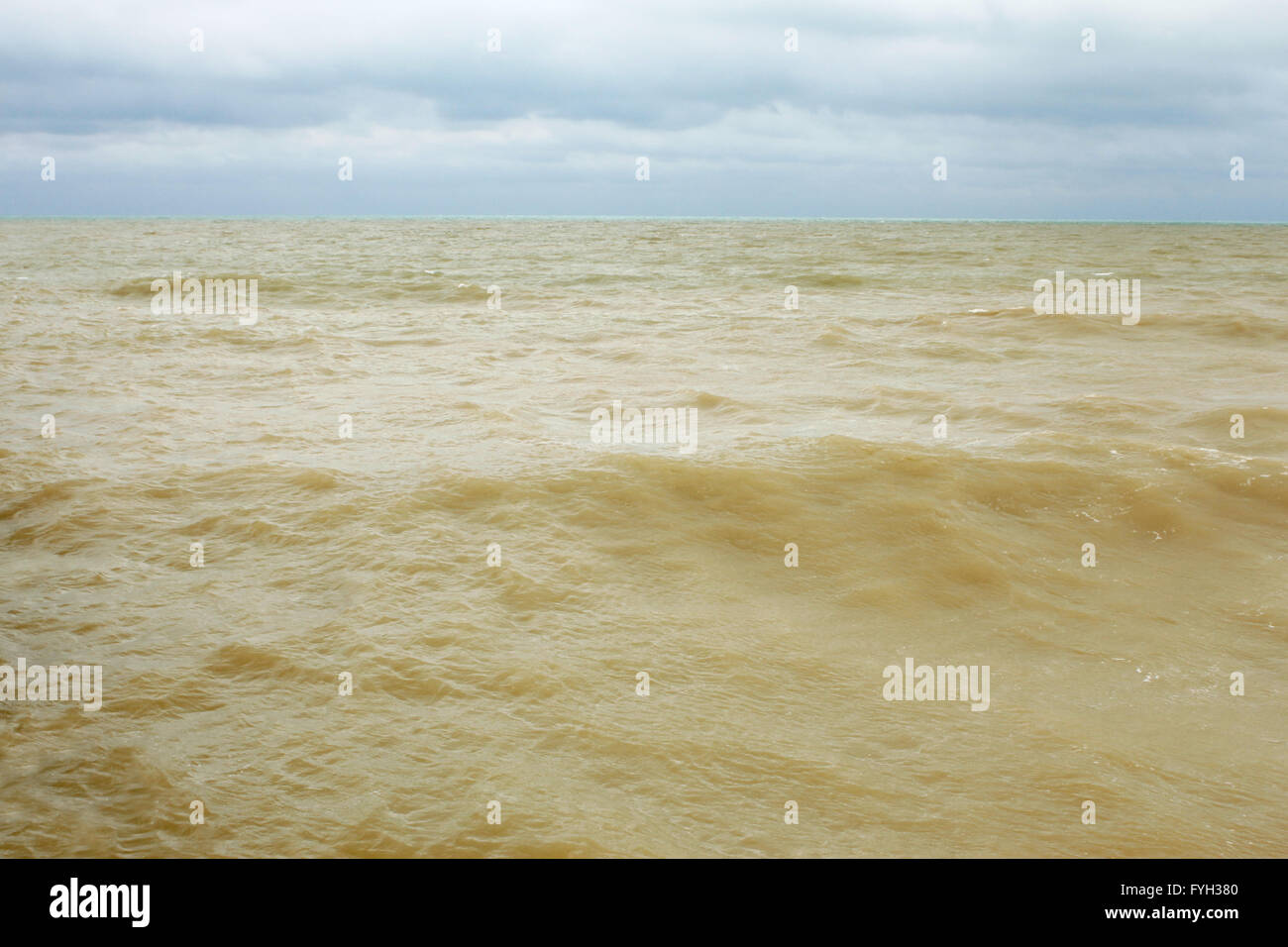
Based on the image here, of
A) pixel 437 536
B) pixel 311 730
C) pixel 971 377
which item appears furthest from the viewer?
pixel 971 377

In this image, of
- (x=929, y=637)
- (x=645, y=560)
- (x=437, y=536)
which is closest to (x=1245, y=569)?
(x=929, y=637)

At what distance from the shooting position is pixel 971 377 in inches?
380

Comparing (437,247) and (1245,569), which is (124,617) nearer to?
(1245,569)

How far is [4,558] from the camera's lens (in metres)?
4.96

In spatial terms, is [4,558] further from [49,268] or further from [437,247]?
[437,247]

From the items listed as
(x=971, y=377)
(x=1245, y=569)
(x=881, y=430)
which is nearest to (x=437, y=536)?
(x=881, y=430)

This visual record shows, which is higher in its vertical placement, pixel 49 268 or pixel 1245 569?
pixel 49 268

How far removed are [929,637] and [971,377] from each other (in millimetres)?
6071

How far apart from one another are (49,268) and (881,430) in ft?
89.1
